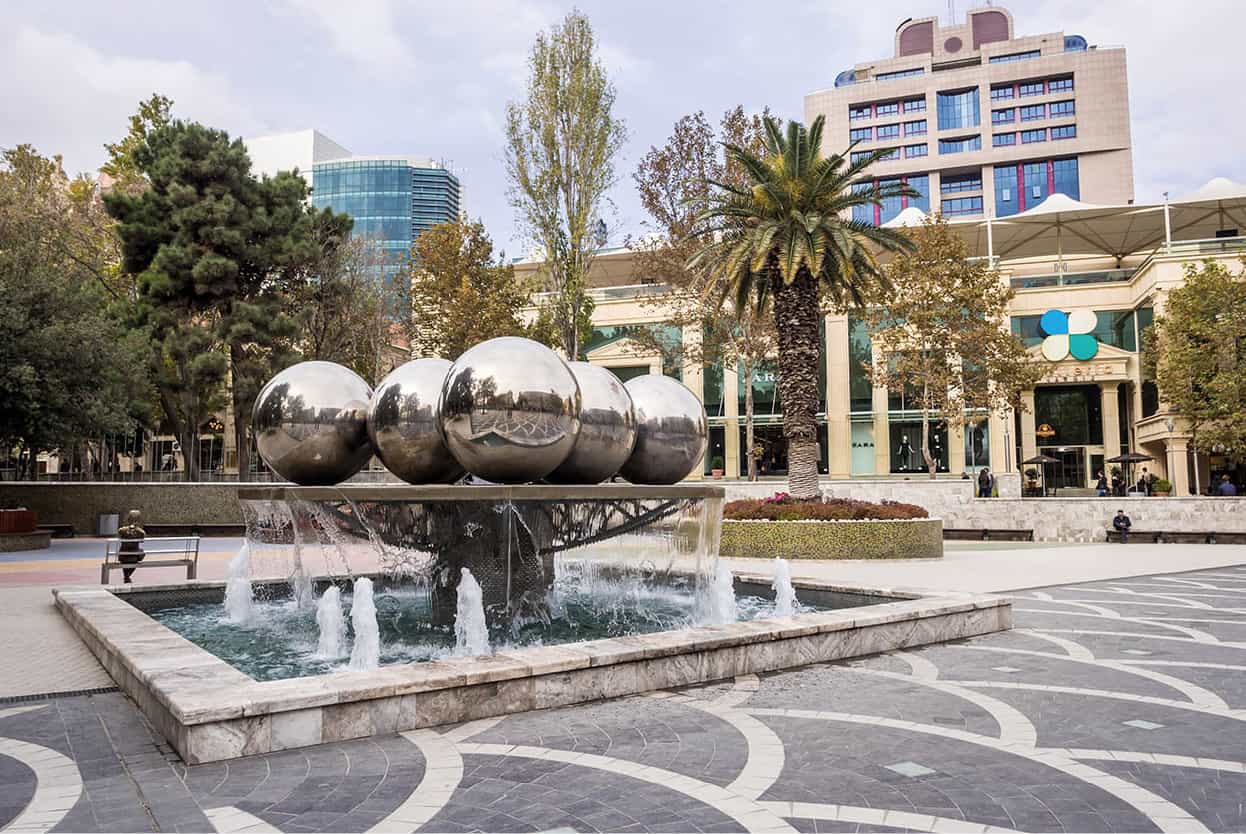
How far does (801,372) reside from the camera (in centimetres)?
2198

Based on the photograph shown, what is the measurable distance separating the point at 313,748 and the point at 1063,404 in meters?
50.9

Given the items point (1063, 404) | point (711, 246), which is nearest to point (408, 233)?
point (1063, 404)

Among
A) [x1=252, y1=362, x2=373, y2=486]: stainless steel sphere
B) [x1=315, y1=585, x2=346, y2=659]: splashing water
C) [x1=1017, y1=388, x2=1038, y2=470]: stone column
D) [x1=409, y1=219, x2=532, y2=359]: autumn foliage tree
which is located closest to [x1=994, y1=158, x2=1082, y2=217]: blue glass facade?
[x1=1017, y1=388, x2=1038, y2=470]: stone column

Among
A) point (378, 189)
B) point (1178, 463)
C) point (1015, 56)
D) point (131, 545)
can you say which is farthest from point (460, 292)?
point (378, 189)

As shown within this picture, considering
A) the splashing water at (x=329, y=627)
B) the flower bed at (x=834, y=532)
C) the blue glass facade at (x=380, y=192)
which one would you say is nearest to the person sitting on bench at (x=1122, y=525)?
the flower bed at (x=834, y=532)

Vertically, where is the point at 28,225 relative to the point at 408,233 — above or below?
below

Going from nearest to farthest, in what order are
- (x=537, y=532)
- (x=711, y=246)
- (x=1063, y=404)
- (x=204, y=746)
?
(x=204, y=746), (x=537, y=532), (x=711, y=246), (x=1063, y=404)

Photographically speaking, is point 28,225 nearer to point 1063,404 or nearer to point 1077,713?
point 1077,713

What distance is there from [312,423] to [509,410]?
7.92ft

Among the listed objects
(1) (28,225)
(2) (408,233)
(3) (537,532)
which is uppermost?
(2) (408,233)

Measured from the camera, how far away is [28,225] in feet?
88.5

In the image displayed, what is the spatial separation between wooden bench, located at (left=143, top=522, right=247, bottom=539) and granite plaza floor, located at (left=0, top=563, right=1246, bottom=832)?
75.8 feet

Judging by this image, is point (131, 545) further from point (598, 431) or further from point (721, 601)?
point (721, 601)

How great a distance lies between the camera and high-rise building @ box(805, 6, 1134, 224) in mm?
75750
